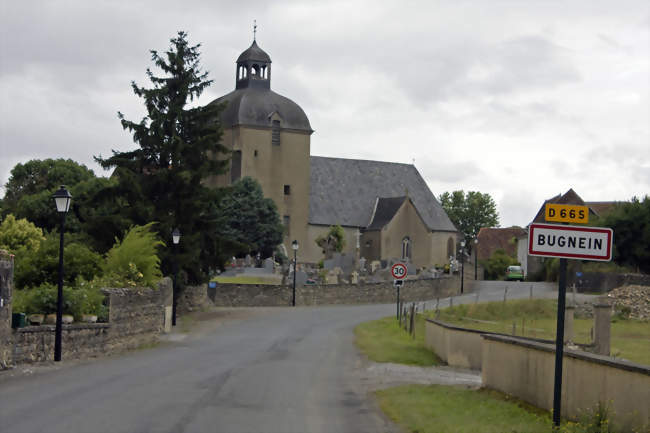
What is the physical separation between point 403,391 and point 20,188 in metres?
63.1

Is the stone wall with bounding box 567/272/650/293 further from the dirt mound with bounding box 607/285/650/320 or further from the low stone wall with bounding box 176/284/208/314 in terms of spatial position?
the low stone wall with bounding box 176/284/208/314

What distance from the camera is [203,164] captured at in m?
40.8

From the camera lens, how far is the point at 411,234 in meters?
89.4

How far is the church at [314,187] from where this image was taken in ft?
275

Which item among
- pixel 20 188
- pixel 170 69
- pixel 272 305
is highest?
pixel 170 69

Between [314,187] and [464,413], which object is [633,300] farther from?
[314,187]

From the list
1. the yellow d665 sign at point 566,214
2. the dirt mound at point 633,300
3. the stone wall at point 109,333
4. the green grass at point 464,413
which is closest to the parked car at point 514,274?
the dirt mound at point 633,300

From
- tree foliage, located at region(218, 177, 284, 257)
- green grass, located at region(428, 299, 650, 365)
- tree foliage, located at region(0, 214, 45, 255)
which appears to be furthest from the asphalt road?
tree foliage, located at region(218, 177, 284, 257)

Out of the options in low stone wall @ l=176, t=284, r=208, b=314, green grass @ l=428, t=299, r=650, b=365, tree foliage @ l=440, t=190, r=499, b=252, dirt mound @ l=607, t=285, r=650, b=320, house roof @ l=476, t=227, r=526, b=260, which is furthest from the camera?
tree foliage @ l=440, t=190, r=499, b=252

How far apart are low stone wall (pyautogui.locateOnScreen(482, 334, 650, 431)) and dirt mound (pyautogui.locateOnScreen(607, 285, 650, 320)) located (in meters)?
38.3

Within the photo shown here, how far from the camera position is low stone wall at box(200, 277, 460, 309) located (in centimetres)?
4931

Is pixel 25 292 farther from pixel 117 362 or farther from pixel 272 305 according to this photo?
pixel 272 305

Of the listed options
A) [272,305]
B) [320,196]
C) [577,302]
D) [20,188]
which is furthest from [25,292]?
[320,196]

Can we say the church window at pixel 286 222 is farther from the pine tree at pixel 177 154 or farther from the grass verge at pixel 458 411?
the grass verge at pixel 458 411
